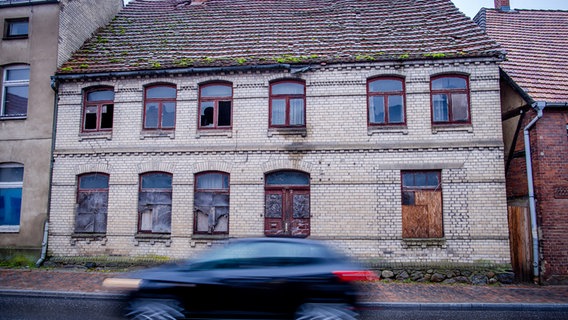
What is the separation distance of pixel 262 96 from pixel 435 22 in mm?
6947

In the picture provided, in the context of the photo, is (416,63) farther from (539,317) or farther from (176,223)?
(176,223)

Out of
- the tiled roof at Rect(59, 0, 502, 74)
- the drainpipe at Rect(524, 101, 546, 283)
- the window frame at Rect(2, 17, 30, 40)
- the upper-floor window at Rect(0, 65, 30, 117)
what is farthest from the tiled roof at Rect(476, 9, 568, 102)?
the window frame at Rect(2, 17, 30, 40)

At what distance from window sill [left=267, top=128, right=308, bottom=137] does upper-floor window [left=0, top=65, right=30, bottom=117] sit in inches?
351

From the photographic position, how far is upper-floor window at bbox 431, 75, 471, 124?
1300cm

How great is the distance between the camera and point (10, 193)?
14398 mm

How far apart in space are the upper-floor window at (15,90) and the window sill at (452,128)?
1401cm

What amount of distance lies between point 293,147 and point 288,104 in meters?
1.51

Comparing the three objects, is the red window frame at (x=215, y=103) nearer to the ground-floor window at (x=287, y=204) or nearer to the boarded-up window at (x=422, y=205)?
the ground-floor window at (x=287, y=204)

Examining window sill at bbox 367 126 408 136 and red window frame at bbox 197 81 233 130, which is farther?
red window frame at bbox 197 81 233 130

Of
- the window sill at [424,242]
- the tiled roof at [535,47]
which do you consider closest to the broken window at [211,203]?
the window sill at [424,242]

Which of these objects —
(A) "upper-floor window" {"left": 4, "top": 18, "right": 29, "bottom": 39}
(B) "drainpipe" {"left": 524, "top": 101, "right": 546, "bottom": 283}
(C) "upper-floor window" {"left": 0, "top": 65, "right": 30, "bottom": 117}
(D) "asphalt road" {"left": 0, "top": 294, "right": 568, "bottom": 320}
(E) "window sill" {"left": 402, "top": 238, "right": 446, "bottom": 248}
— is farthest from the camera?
(A) "upper-floor window" {"left": 4, "top": 18, "right": 29, "bottom": 39}

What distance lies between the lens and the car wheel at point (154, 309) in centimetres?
627

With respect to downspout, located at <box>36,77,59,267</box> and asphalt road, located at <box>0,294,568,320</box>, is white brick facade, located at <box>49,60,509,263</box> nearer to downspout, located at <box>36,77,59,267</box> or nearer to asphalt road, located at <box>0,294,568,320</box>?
downspout, located at <box>36,77,59,267</box>

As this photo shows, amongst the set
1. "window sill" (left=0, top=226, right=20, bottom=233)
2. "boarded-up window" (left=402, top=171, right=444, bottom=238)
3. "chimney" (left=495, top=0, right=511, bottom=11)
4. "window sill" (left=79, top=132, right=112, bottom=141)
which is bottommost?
"window sill" (left=0, top=226, right=20, bottom=233)
